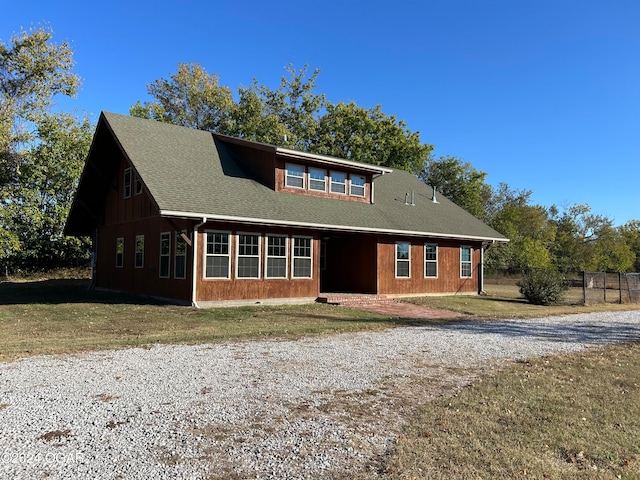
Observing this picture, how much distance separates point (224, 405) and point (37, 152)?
1154 inches

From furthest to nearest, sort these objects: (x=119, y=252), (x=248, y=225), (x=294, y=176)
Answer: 1. (x=119, y=252)
2. (x=294, y=176)
3. (x=248, y=225)

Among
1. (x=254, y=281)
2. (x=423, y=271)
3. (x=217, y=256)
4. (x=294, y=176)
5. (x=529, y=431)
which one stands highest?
(x=294, y=176)

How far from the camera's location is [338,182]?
19625mm

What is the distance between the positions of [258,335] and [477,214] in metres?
40.9

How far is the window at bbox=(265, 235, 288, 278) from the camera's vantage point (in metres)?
16.1

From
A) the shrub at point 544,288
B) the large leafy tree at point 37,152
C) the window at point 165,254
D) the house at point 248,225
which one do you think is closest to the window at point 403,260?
the house at point 248,225

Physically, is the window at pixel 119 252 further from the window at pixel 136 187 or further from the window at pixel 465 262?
the window at pixel 465 262

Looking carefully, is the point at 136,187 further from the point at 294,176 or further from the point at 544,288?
the point at 544,288

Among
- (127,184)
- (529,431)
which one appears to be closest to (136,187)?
(127,184)

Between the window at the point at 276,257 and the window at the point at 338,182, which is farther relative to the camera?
the window at the point at 338,182

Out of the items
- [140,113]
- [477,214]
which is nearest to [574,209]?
[477,214]

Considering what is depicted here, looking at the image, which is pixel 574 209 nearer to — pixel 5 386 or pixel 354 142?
pixel 354 142

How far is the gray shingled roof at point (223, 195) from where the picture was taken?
47.8 ft

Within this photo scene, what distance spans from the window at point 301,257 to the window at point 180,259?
3.66 metres
